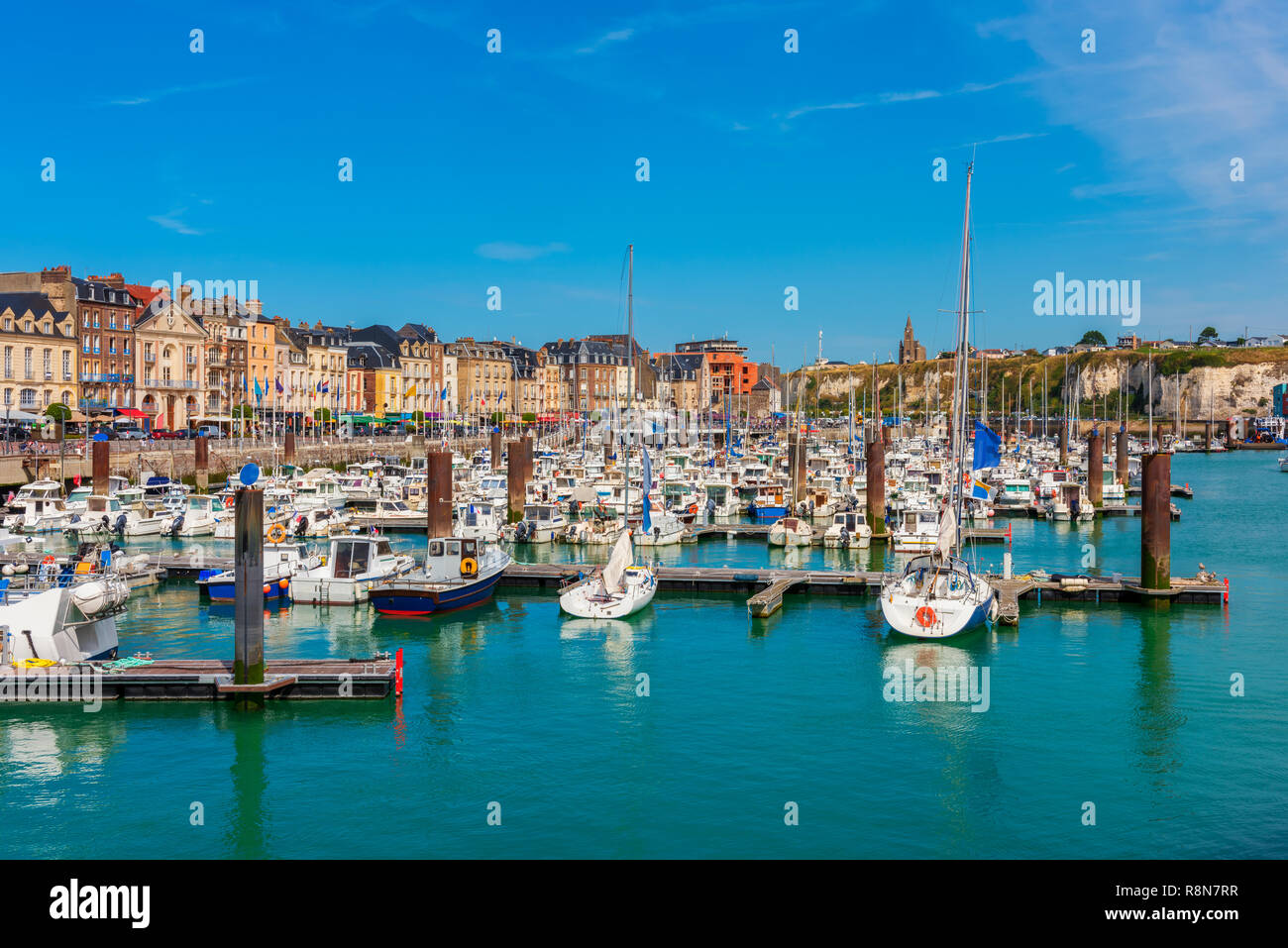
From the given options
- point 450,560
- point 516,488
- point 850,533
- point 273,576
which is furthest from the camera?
point 516,488

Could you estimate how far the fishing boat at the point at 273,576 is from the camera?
4150cm

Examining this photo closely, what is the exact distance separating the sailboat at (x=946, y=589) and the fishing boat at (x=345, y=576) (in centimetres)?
1895

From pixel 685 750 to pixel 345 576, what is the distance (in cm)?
2057

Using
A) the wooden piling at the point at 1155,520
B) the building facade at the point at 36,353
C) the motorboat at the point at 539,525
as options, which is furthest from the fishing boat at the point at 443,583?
the building facade at the point at 36,353

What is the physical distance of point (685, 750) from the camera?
83.3 ft

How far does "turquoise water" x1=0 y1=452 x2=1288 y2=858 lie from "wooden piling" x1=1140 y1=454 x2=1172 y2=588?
2175 mm

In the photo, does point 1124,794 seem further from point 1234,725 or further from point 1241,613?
point 1241,613

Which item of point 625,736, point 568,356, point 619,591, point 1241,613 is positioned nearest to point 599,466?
point 619,591

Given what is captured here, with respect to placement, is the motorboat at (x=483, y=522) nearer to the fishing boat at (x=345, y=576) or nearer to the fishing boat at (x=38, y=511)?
the fishing boat at (x=345, y=576)

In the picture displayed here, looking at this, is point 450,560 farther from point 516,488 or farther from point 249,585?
point 516,488

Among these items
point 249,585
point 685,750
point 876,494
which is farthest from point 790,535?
point 249,585

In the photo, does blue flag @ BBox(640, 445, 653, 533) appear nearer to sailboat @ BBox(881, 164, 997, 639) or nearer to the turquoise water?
the turquoise water

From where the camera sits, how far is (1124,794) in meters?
22.8
